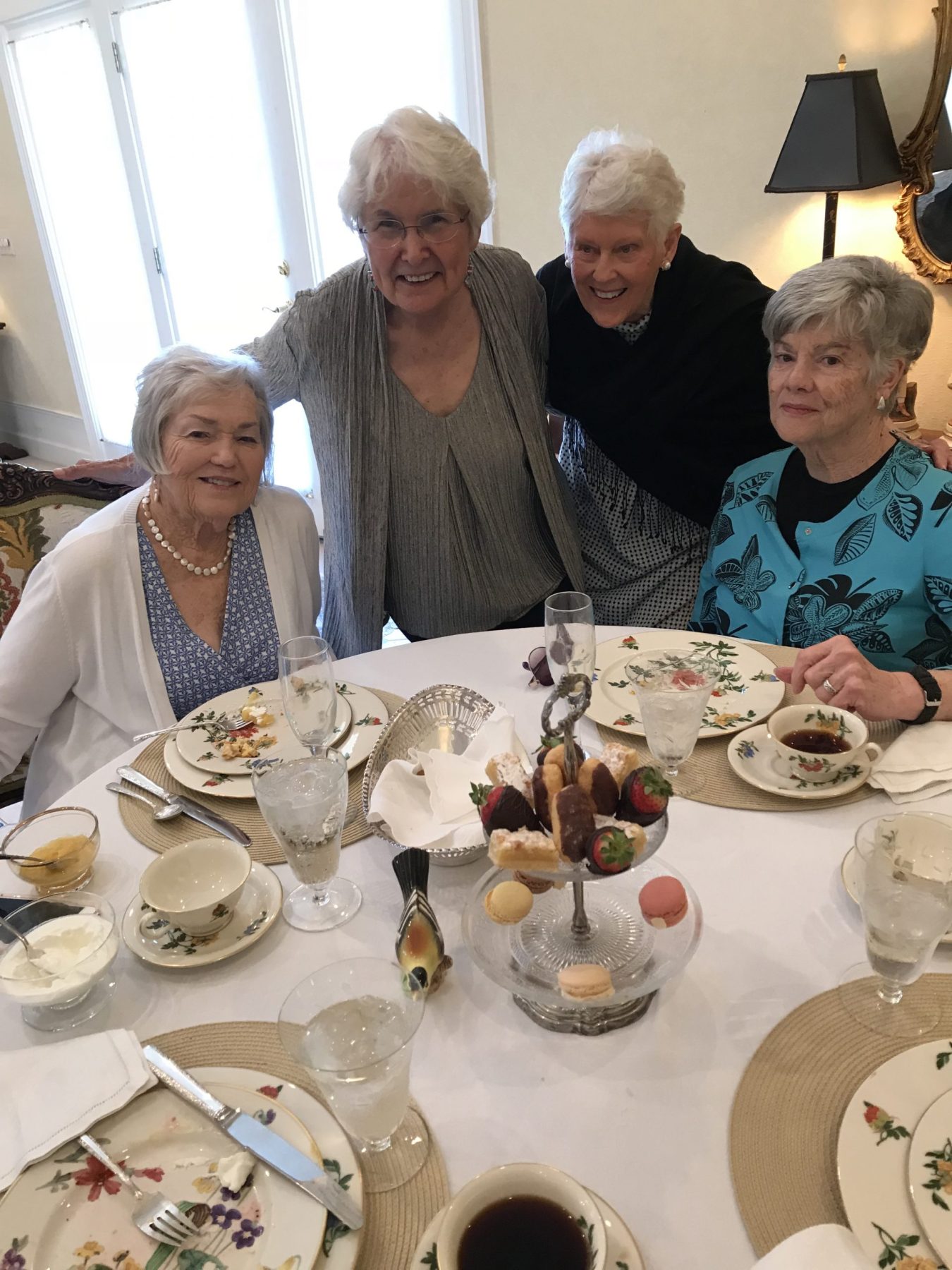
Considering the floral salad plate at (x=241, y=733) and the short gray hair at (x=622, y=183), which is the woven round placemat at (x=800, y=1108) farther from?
the short gray hair at (x=622, y=183)

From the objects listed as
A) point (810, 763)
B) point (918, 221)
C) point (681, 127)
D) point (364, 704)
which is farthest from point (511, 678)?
point (681, 127)

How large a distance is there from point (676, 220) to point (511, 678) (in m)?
1.12

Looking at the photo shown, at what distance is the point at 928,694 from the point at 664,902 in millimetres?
634

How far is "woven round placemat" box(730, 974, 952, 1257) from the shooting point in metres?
0.72

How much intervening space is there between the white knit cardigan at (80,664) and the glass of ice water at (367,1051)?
37.8 inches

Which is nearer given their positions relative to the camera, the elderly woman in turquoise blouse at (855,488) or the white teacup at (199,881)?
the white teacup at (199,881)

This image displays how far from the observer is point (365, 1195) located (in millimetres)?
758

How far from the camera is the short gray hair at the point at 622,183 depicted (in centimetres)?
180

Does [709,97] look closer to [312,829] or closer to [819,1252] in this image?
[312,829]

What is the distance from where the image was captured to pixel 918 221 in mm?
2926

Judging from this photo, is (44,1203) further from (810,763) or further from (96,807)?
(810,763)

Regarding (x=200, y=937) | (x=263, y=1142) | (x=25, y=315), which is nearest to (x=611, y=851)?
(x=263, y=1142)

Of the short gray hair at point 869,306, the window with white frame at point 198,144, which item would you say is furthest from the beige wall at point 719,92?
the short gray hair at point 869,306

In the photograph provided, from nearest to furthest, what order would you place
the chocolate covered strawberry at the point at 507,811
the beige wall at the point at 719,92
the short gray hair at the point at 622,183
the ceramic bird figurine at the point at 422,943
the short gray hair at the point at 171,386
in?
the chocolate covered strawberry at the point at 507,811, the ceramic bird figurine at the point at 422,943, the short gray hair at the point at 171,386, the short gray hair at the point at 622,183, the beige wall at the point at 719,92
